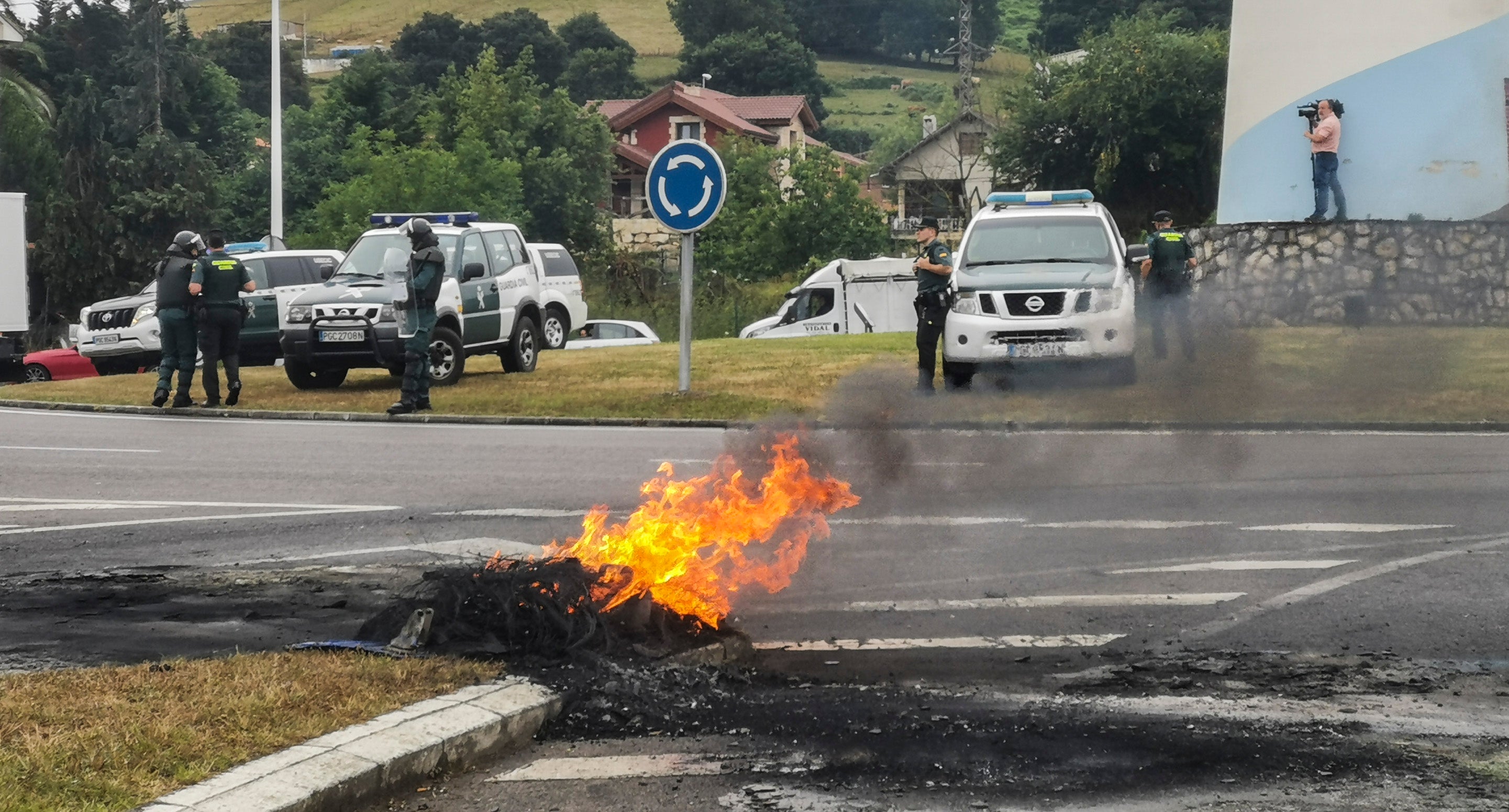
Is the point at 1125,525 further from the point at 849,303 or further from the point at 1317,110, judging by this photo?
the point at 849,303

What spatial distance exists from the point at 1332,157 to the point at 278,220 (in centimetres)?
2177

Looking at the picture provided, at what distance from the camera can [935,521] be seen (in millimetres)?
10594

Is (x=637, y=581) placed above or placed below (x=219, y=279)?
below

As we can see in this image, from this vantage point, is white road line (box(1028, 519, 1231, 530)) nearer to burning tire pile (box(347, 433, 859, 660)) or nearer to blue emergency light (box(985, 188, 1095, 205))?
burning tire pile (box(347, 433, 859, 660))

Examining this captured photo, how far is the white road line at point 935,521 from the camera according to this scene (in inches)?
414

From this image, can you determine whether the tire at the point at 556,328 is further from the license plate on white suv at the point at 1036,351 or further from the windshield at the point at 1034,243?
the license plate on white suv at the point at 1036,351

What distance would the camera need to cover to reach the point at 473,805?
5.23 metres

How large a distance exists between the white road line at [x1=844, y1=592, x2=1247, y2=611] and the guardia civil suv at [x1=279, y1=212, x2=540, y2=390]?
11.5 meters

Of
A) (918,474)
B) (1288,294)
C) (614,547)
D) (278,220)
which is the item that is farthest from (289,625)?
(278,220)

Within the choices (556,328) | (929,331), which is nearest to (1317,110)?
(929,331)

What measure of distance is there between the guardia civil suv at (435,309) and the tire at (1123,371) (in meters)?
7.30

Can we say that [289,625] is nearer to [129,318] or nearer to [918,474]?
[918,474]

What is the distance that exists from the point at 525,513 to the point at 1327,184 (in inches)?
667

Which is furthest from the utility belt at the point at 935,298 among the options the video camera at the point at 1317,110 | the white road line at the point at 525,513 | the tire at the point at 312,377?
the video camera at the point at 1317,110
